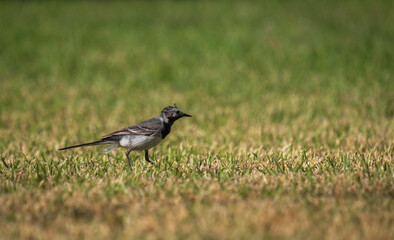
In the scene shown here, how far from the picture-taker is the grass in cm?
378

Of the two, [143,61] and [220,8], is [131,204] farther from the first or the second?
[220,8]

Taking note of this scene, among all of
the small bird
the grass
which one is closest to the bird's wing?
the small bird

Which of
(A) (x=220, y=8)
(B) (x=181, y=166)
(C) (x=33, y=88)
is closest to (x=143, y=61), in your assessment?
(C) (x=33, y=88)

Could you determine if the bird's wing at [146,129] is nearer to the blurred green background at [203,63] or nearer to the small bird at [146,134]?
the small bird at [146,134]

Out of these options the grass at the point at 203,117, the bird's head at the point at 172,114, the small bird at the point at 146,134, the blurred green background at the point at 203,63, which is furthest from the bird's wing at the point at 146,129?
the blurred green background at the point at 203,63

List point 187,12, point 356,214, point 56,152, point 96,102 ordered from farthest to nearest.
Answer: point 187,12, point 96,102, point 56,152, point 356,214

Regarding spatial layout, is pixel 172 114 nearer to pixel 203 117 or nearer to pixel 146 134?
pixel 146 134

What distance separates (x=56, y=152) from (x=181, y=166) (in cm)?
236

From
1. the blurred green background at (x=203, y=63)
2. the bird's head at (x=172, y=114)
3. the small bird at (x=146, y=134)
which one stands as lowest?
the small bird at (x=146, y=134)

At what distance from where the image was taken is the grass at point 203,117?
149 inches

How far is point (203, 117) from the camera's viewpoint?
9.50 m

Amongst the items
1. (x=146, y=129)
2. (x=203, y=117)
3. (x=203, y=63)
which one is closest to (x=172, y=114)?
(x=146, y=129)

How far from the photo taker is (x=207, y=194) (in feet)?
14.2

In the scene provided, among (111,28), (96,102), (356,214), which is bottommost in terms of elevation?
(356,214)
